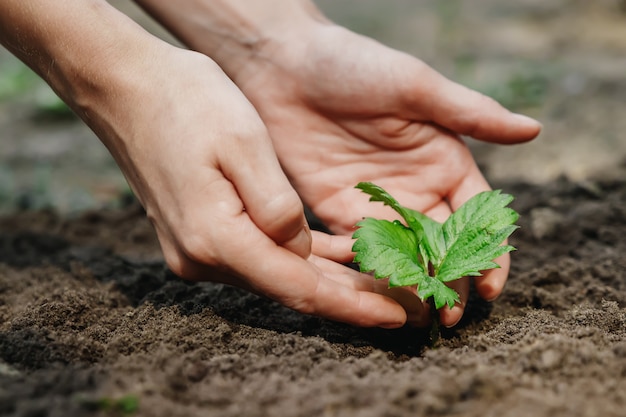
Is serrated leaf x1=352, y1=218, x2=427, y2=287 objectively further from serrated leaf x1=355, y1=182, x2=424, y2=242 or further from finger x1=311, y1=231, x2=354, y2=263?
finger x1=311, y1=231, x2=354, y2=263

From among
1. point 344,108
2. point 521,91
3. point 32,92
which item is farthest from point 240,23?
point 32,92

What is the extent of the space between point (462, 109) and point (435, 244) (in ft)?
2.20

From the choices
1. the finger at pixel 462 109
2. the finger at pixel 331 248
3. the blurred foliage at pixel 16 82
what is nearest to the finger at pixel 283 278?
the finger at pixel 331 248

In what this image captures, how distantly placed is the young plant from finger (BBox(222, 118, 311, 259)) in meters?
0.29

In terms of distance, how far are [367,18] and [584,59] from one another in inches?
99.8

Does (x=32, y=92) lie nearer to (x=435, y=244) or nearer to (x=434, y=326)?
(x=435, y=244)

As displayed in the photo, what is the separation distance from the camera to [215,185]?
1.96 metres

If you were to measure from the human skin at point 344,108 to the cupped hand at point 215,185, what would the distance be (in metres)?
0.73

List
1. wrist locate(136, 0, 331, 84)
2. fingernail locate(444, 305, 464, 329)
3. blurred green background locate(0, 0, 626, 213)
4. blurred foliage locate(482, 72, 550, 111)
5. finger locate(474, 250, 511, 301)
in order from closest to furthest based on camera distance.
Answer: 1. fingernail locate(444, 305, 464, 329)
2. finger locate(474, 250, 511, 301)
3. wrist locate(136, 0, 331, 84)
4. blurred green background locate(0, 0, 626, 213)
5. blurred foliage locate(482, 72, 550, 111)

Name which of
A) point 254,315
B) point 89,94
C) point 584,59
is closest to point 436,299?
point 254,315

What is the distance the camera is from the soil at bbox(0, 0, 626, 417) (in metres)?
1.61

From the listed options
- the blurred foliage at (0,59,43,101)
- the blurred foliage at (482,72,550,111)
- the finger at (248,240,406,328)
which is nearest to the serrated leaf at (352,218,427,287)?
the finger at (248,240,406,328)

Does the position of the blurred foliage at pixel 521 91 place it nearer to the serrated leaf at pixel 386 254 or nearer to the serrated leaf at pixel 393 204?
the serrated leaf at pixel 393 204

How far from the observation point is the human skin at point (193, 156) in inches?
76.9
